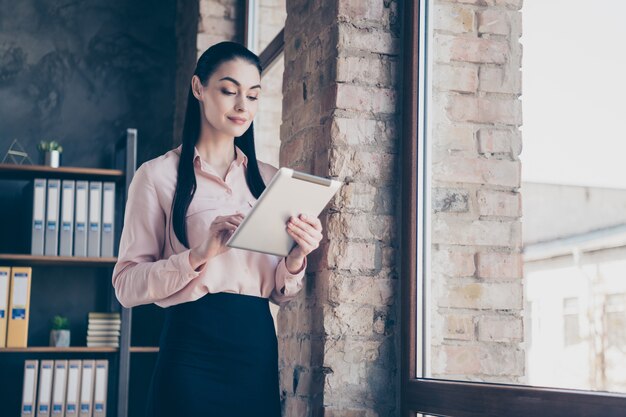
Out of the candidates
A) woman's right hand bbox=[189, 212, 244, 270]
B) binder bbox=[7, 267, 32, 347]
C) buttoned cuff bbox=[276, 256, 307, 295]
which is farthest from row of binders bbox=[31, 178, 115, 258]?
woman's right hand bbox=[189, 212, 244, 270]

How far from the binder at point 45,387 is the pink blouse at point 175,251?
6.47ft

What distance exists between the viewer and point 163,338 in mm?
1793

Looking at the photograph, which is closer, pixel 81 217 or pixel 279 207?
pixel 279 207

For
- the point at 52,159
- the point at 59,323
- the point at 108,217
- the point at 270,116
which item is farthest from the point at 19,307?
the point at 270,116

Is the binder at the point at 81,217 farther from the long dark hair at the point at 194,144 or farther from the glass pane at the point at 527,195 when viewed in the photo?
the glass pane at the point at 527,195

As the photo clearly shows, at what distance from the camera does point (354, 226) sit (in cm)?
214

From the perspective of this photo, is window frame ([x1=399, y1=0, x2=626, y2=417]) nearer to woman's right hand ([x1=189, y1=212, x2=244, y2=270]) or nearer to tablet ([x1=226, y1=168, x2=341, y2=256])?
tablet ([x1=226, y1=168, x2=341, y2=256])

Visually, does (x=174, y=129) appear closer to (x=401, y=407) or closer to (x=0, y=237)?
(x=0, y=237)

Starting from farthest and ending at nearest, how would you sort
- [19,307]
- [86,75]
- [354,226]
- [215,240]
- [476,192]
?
[86,75] → [19,307] → [354,226] → [476,192] → [215,240]

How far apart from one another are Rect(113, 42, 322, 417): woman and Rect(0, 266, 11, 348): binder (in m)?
1.98

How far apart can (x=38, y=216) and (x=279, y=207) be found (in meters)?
2.36

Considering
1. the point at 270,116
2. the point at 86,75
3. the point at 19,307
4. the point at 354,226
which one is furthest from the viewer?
the point at 86,75

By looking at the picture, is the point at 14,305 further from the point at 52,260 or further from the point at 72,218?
the point at 72,218

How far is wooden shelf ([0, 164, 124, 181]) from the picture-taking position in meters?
3.65
